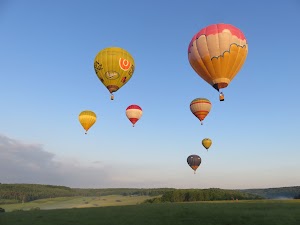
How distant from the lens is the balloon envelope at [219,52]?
125 feet

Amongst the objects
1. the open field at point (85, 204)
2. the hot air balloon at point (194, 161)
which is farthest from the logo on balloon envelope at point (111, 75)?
the open field at point (85, 204)

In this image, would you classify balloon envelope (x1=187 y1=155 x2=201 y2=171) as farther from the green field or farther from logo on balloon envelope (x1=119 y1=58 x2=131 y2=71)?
the green field

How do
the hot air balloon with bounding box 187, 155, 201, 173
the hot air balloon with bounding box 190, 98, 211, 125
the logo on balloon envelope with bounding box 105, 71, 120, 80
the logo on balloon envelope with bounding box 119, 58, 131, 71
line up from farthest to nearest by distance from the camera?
1. the hot air balloon with bounding box 187, 155, 201, 173
2. the hot air balloon with bounding box 190, 98, 211, 125
3. the logo on balloon envelope with bounding box 119, 58, 131, 71
4. the logo on balloon envelope with bounding box 105, 71, 120, 80

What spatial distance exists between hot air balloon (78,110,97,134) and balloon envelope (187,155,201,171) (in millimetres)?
24302

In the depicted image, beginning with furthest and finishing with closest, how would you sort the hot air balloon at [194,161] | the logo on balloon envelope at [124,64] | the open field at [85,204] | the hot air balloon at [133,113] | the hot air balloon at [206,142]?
the open field at [85,204], the hot air balloon at [206,142], the hot air balloon at [194,161], the hot air balloon at [133,113], the logo on balloon envelope at [124,64]

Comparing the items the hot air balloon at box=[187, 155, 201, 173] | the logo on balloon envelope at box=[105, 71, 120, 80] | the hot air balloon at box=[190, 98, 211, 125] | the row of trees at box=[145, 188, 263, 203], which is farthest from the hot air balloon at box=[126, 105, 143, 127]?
the row of trees at box=[145, 188, 263, 203]

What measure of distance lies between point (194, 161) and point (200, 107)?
2194 cm

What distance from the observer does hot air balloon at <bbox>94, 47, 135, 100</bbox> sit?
47.8m

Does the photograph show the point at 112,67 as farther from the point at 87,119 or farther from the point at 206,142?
the point at 206,142

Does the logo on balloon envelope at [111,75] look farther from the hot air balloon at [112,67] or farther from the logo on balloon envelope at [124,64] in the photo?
the logo on balloon envelope at [124,64]

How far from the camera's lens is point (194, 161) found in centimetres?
7906

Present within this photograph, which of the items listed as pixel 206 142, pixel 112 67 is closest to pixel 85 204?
pixel 206 142

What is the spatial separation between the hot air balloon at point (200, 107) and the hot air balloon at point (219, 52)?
20.9 m

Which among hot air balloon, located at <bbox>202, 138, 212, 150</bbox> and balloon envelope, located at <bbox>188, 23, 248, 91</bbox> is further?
hot air balloon, located at <bbox>202, 138, 212, 150</bbox>
